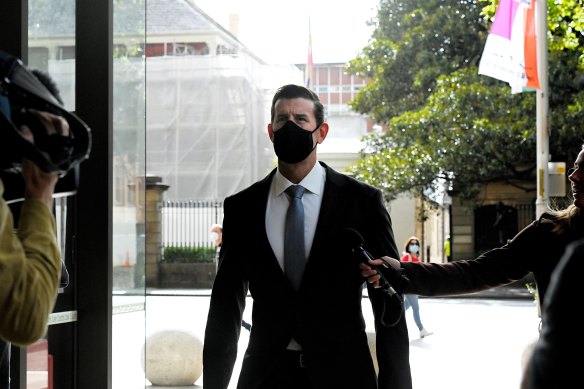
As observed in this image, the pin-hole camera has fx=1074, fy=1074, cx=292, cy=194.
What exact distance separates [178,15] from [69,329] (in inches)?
795

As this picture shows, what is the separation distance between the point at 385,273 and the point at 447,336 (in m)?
15.5

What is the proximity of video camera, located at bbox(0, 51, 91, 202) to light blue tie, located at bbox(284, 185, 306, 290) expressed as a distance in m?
1.76

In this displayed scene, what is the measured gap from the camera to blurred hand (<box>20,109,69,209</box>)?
7.36 ft

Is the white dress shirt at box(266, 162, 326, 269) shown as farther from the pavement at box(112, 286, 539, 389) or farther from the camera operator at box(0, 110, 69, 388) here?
the pavement at box(112, 286, 539, 389)

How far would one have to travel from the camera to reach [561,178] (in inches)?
735

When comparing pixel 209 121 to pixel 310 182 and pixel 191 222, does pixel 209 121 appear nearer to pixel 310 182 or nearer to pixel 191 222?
pixel 191 222

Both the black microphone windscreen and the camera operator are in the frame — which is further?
the black microphone windscreen

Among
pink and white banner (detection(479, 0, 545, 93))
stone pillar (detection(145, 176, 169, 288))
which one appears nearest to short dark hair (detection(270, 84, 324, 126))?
pink and white banner (detection(479, 0, 545, 93))

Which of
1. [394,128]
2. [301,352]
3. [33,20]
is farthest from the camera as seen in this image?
[394,128]

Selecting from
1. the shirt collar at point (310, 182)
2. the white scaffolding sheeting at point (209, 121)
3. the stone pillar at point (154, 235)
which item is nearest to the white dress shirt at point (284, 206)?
the shirt collar at point (310, 182)

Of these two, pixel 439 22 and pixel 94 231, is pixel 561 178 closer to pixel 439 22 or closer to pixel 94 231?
pixel 94 231

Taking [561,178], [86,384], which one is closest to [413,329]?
[561,178]

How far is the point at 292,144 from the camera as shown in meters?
4.27

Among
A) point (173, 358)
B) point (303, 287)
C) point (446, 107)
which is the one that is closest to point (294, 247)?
point (303, 287)
